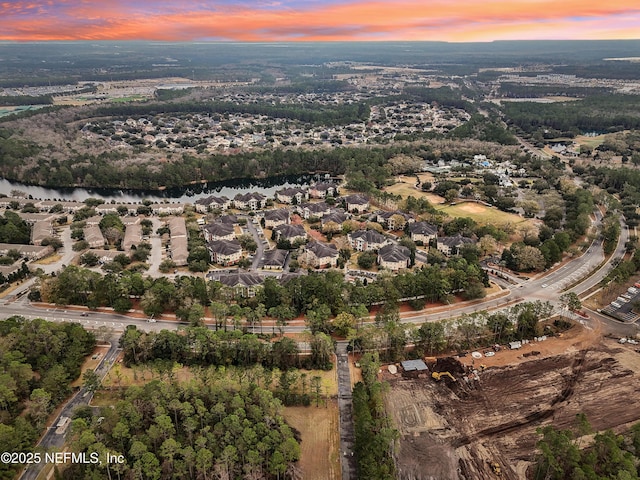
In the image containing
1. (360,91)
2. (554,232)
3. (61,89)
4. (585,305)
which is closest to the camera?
(585,305)

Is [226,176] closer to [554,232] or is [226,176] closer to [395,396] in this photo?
[554,232]

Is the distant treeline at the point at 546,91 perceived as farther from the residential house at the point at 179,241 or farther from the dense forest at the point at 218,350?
the dense forest at the point at 218,350

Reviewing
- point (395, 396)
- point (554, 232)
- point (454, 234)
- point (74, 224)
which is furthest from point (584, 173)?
point (74, 224)

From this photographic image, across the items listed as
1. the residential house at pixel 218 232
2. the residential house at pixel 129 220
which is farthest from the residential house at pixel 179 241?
the residential house at pixel 129 220

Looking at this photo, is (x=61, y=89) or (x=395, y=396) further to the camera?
(x=61, y=89)

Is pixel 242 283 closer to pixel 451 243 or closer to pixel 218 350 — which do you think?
pixel 218 350

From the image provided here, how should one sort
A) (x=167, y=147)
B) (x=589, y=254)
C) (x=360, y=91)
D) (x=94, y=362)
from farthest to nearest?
(x=360, y=91) → (x=167, y=147) → (x=589, y=254) → (x=94, y=362)

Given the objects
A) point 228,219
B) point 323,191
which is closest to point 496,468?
point 228,219

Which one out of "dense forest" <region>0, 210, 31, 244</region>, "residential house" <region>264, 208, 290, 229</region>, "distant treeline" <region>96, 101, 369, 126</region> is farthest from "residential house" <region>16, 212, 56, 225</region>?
"distant treeline" <region>96, 101, 369, 126</region>
